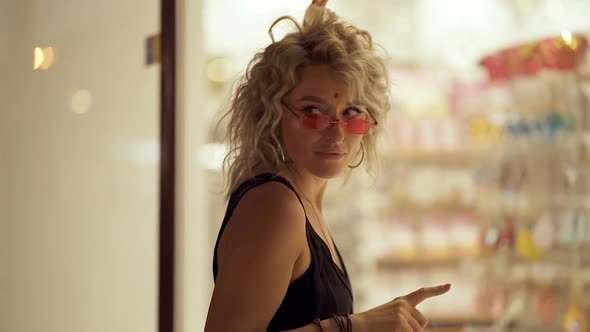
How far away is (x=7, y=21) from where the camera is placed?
6.49ft

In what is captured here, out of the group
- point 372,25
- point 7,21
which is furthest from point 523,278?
point 7,21

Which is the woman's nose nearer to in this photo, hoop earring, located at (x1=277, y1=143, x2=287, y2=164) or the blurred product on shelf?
hoop earring, located at (x1=277, y1=143, x2=287, y2=164)

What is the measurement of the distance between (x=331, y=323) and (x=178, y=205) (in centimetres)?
136

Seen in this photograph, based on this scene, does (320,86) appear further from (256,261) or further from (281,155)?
(256,261)

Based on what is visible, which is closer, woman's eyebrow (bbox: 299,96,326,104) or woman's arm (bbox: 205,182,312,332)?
woman's arm (bbox: 205,182,312,332)

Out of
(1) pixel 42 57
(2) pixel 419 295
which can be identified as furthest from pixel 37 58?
(2) pixel 419 295

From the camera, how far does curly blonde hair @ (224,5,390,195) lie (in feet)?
3.86

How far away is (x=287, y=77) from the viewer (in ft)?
3.84

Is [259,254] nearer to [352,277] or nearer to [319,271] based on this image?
[319,271]

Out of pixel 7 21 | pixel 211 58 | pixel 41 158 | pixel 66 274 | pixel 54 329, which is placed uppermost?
pixel 211 58

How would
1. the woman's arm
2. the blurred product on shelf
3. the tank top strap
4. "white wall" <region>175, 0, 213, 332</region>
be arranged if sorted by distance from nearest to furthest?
the woman's arm < the tank top strap < "white wall" <region>175, 0, 213, 332</region> < the blurred product on shelf

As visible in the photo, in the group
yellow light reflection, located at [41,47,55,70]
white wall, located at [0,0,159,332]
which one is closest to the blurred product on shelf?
white wall, located at [0,0,159,332]

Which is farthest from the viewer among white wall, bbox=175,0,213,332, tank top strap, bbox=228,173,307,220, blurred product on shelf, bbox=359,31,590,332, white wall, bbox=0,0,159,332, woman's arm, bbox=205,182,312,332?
blurred product on shelf, bbox=359,31,590,332

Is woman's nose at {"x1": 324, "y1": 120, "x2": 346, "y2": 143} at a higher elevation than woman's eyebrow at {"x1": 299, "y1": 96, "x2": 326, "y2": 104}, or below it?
below
